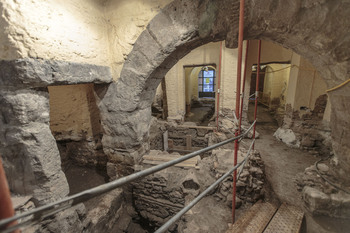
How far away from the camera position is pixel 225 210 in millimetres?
2420

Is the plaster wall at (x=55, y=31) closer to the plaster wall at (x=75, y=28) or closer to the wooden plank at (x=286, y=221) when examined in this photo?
the plaster wall at (x=75, y=28)

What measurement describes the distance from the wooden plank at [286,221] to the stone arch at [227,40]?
899 millimetres

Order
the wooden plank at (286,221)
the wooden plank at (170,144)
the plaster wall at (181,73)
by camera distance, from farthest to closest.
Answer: the plaster wall at (181,73) → the wooden plank at (170,144) → the wooden plank at (286,221)

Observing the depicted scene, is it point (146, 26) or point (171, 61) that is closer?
point (146, 26)

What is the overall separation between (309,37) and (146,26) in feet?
6.60

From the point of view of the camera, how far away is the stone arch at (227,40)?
162 centimetres

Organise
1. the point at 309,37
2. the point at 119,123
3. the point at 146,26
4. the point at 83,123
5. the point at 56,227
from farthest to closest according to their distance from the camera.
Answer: the point at 83,123 → the point at 119,123 → the point at 146,26 → the point at 56,227 → the point at 309,37

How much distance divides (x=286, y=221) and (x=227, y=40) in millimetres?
2402

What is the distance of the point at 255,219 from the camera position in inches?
81.6

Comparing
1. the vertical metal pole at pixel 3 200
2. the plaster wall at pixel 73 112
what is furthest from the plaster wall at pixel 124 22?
the vertical metal pole at pixel 3 200

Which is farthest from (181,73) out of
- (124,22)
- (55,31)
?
(55,31)

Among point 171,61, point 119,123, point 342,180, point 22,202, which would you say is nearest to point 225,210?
point 342,180

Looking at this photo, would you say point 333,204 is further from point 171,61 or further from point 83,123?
point 83,123

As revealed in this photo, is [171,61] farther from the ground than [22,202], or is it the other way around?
[171,61]
